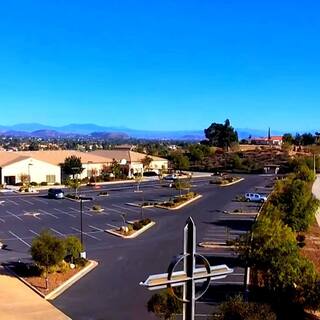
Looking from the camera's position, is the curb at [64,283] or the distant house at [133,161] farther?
the distant house at [133,161]

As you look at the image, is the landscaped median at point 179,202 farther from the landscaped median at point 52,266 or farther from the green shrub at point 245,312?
the green shrub at point 245,312

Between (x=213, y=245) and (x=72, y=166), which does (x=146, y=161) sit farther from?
(x=213, y=245)

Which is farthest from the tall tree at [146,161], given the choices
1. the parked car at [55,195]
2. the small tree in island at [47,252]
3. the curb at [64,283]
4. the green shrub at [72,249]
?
the small tree in island at [47,252]

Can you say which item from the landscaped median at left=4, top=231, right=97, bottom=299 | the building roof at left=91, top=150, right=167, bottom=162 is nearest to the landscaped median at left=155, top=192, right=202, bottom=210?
the landscaped median at left=4, top=231, right=97, bottom=299

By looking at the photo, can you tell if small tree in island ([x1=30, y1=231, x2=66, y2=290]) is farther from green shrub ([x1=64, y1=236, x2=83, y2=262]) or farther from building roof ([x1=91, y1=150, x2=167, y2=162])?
building roof ([x1=91, y1=150, x2=167, y2=162])

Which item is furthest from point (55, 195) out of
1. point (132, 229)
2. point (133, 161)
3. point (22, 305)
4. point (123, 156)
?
point (22, 305)
